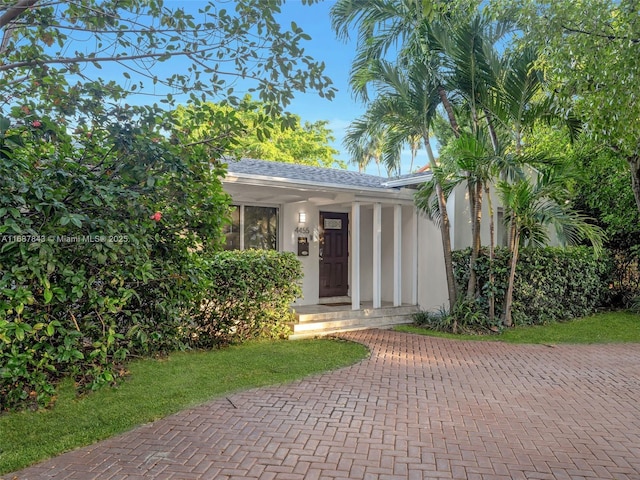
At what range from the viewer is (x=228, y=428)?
4.08 m

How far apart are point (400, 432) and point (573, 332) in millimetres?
6645

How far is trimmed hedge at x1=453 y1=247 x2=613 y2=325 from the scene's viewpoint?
8.98 m

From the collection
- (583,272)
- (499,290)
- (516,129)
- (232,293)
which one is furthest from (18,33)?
(583,272)

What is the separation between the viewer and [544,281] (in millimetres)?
9734

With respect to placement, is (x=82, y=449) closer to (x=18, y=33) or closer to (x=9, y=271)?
(x=9, y=271)

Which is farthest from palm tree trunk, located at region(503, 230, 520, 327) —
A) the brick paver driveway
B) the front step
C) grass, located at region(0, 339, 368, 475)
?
grass, located at region(0, 339, 368, 475)

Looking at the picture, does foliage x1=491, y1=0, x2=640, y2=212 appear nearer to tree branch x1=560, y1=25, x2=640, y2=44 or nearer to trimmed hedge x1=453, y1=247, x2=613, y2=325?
tree branch x1=560, y1=25, x2=640, y2=44

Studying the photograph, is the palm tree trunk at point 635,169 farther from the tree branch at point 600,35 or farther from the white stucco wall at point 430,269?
the tree branch at point 600,35

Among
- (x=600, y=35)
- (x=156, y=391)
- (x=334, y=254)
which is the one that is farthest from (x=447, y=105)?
(x=156, y=391)

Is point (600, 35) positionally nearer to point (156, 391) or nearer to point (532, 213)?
point (532, 213)

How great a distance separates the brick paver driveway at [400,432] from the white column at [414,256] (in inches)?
164

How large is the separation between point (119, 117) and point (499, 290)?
7.74 m

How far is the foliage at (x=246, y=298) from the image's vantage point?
7031 mm

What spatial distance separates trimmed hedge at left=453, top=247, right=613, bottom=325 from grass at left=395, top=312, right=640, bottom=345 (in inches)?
13.0
